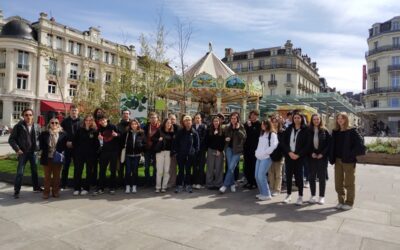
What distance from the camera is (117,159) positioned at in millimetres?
7566

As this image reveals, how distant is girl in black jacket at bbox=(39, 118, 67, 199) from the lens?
692 cm

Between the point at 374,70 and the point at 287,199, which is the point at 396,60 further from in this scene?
the point at 287,199

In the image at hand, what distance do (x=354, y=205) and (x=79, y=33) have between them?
45.3m

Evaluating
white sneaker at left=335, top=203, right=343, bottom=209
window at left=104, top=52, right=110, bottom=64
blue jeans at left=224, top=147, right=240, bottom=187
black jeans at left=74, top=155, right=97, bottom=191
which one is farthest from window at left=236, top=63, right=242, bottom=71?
white sneaker at left=335, top=203, right=343, bottom=209

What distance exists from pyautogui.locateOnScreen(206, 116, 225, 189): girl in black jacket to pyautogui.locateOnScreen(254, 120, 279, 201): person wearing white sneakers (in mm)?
1094

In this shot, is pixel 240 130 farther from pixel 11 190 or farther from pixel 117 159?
pixel 11 190

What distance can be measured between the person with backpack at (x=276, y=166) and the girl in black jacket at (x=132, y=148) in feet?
10.2

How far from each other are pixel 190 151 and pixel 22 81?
3849 centimetres

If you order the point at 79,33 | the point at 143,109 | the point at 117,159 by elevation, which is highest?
the point at 79,33

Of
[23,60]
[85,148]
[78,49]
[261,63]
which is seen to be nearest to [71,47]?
[78,49]

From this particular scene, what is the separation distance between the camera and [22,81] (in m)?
38.8

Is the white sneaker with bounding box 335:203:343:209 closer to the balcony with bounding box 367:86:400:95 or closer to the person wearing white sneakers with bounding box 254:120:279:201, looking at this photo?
the person wearing white sneakers with bounding box 254:120:279:201

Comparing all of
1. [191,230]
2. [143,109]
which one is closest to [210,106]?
[143,109]

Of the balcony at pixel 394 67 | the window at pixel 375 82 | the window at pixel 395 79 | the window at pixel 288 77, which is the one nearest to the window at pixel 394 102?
the window at pixel 395 79
